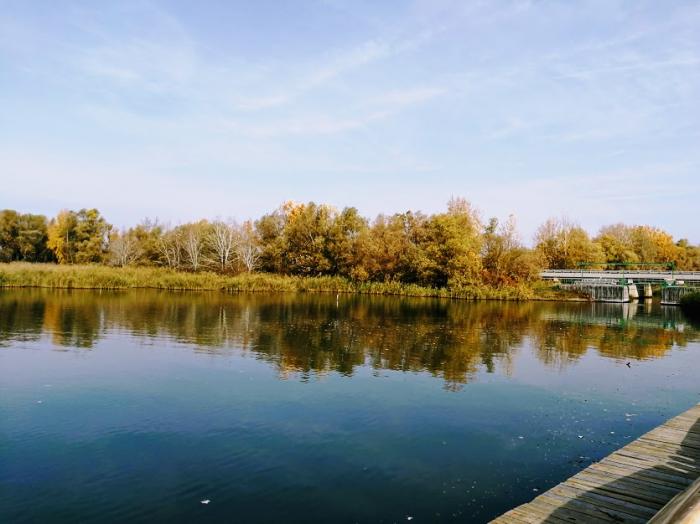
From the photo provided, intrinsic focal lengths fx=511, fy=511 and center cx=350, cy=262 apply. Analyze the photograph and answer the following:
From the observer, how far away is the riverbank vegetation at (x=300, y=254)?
65625mm

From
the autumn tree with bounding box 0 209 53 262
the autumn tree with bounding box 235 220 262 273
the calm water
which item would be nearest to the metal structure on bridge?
the autumn tree with bounding box 235 220 262 273

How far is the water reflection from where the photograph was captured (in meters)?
22.7

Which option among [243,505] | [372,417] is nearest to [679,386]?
[372,417]

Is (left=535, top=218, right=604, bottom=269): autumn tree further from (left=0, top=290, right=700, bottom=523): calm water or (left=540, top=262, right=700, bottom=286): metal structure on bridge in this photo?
(left=0, top=290, right=700, bottom=523): calm water

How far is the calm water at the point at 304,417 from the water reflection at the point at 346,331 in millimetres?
240

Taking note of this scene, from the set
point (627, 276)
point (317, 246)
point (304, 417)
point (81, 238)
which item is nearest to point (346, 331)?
point (304, 417)

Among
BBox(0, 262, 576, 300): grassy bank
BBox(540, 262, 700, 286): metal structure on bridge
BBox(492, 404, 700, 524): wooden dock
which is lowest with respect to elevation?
BBox(492, 404, 700, 524): wooden dock

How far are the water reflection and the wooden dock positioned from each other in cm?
829

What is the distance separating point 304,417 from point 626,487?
312 inches

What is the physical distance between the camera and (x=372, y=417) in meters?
14.1

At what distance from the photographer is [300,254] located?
251 ft

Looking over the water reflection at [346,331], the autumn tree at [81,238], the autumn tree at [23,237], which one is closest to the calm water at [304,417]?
the water reflection at [346,331]

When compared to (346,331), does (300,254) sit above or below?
above

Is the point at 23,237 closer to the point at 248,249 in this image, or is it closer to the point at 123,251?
the point at 123,251
